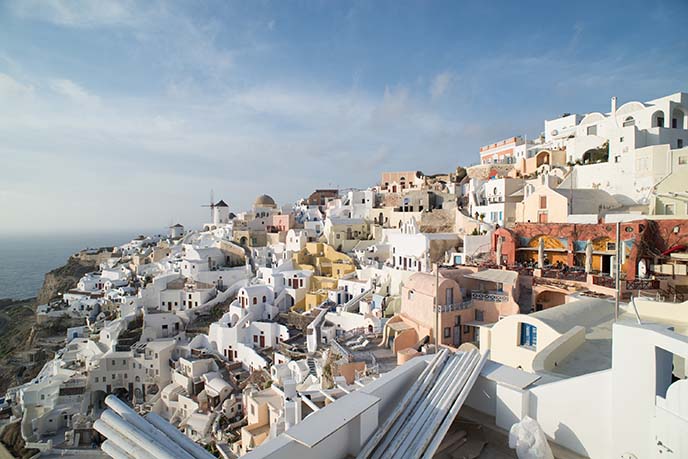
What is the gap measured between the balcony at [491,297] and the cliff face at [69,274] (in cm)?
5293

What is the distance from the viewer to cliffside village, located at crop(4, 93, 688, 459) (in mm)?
3724

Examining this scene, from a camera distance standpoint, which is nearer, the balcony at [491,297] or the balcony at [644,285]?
the balcony at [644,285]

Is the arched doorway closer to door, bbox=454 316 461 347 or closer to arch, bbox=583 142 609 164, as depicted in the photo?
arch, bbox=583 142 609 164

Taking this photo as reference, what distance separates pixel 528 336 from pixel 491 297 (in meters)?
7.29

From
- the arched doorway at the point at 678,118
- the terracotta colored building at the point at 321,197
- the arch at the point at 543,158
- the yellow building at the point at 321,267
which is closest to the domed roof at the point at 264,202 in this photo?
the terracotta colored building at the point at 321,197

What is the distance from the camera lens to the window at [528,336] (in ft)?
29.0

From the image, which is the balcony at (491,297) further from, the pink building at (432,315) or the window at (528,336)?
the window at (528,336)

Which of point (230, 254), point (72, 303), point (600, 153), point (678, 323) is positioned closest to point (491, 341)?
point (678, 323)

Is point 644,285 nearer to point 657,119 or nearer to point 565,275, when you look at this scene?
point 565,275

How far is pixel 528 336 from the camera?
8977 millimetres

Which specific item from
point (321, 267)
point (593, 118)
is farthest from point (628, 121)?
point (321, 267)

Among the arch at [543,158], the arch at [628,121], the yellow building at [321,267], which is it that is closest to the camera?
the yellow building at [321,267]

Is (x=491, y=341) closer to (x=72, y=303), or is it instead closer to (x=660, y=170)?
(x=660, y=170)

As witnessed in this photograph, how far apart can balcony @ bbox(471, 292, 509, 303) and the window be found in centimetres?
707
